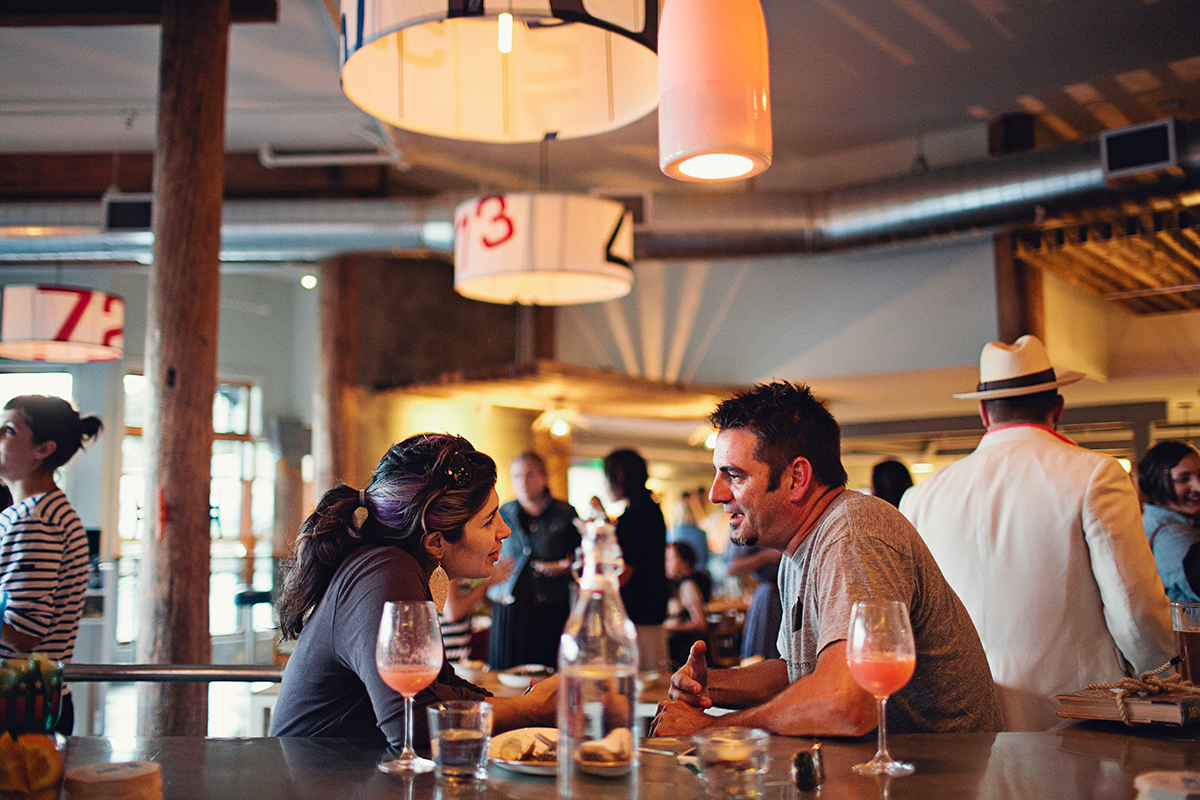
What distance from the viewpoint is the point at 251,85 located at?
21.2 feet

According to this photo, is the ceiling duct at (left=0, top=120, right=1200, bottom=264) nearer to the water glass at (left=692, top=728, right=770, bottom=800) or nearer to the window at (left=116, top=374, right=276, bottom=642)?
the window at (left=116, top=374, right=276, bottom=642)

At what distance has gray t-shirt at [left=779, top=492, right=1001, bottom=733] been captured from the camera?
1.75m

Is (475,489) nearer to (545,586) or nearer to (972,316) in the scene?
(545,586)

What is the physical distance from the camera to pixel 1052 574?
236 centimetres

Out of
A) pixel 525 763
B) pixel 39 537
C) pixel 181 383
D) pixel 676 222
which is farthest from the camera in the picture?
pixel 676 222

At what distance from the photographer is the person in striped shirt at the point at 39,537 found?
274 cm

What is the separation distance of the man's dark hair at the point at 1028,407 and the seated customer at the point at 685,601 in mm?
2839

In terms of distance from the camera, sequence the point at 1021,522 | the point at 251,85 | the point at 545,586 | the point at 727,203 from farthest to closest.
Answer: the point at 727,203 → the point at 251,85 → the point at 545,586 → the point at 1021,522

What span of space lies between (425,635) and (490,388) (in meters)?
7.29

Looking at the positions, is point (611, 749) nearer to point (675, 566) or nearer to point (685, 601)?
point (685, 601)

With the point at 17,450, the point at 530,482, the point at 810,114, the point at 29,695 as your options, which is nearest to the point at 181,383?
the point at 17,450

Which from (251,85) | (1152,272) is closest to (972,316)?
(1152,272)

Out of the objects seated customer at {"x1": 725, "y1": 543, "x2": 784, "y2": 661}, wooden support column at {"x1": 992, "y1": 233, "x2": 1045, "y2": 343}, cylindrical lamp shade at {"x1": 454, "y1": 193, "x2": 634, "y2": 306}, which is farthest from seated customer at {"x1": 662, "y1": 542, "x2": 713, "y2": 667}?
wooden support column at {"x1": 992, "y1": 233, "x2": 1045, "y2": 343}

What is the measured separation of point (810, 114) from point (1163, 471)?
4.04 m
